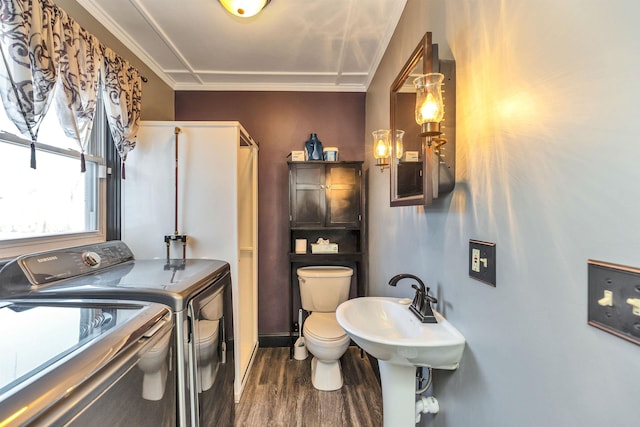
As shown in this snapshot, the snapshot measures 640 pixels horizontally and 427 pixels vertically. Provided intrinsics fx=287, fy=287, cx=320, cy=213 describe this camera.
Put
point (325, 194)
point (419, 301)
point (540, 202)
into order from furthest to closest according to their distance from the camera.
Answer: point (325, 194), point (419, 301), point (540, 202)

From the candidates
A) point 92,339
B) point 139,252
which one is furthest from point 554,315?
point 139,252

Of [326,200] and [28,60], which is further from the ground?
[28,60]

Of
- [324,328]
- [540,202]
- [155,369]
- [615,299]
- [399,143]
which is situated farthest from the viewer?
[324,328]

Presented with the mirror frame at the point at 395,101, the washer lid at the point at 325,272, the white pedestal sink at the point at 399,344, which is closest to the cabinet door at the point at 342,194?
the washer lid at the point at 325,272

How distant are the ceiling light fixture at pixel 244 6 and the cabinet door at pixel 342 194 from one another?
1299 millimetres

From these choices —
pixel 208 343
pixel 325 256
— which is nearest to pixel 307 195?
pixel 325 256

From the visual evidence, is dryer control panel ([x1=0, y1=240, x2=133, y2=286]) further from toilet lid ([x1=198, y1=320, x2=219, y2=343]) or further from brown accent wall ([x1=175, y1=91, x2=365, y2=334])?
brown accent wall ([x1=175, y1=91, x2=365, y2=334])

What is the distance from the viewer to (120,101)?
5.92ft

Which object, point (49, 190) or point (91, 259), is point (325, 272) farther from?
point (49, 190)

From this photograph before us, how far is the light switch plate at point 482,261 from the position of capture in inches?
36.3

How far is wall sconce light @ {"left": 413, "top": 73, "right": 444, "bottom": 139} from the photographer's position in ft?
3.47

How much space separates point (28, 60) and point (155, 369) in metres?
1.35

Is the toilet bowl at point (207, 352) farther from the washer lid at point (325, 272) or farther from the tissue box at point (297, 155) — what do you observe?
the tissue box at point (297, 155)

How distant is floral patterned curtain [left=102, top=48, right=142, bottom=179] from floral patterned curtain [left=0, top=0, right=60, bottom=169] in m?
0.42
